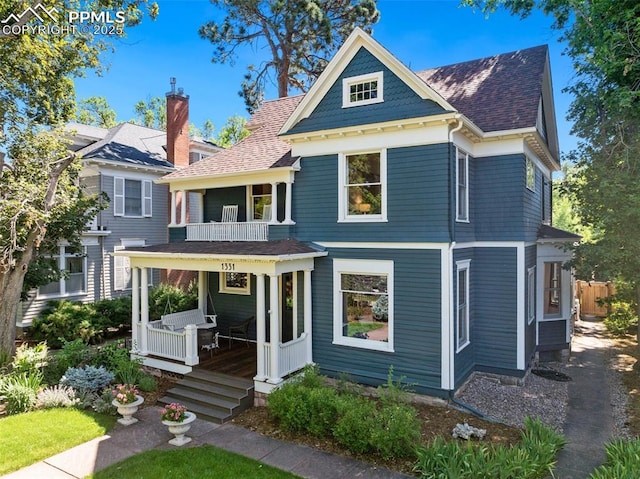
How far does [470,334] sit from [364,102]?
7.19 m

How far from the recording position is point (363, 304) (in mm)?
10992

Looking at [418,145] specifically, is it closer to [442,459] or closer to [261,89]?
[442,459]

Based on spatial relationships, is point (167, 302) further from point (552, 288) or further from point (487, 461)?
point (552, 288)

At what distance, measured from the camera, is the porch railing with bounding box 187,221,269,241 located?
12.2m

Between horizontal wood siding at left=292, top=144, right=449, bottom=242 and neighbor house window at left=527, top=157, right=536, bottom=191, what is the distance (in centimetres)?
398

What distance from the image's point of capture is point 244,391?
10055 millimetres

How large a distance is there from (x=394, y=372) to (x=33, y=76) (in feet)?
48.1

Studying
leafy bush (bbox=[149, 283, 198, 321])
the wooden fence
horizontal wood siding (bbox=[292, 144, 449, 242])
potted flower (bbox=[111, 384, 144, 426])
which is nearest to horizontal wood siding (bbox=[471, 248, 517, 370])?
horizontal wood siding (bbox=[292, 144, 449, 242])

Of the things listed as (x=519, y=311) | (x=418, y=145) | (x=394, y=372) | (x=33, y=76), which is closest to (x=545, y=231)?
(x=519, y=311)

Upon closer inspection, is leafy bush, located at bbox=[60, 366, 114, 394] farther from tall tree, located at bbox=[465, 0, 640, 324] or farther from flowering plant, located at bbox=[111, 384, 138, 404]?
tall tree, located at bbox=[465, 0, 640, 324]

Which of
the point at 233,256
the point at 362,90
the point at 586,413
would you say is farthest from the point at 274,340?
the point at 586,413

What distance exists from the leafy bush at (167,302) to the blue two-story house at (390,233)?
3570mm

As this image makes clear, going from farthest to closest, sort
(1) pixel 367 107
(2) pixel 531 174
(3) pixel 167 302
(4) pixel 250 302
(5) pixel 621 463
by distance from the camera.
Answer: (3) pixel 167 302, (4) pixel 250 302, (2) pixel 531 174, (1) pixel 367 107, (5) pixel 621 463

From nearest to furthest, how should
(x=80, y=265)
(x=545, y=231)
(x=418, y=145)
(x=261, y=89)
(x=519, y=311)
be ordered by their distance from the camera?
(x=418, y=145), (x=519, y=311), (x=545, y=231), (x=80, y=265), (x=261, y=89)
